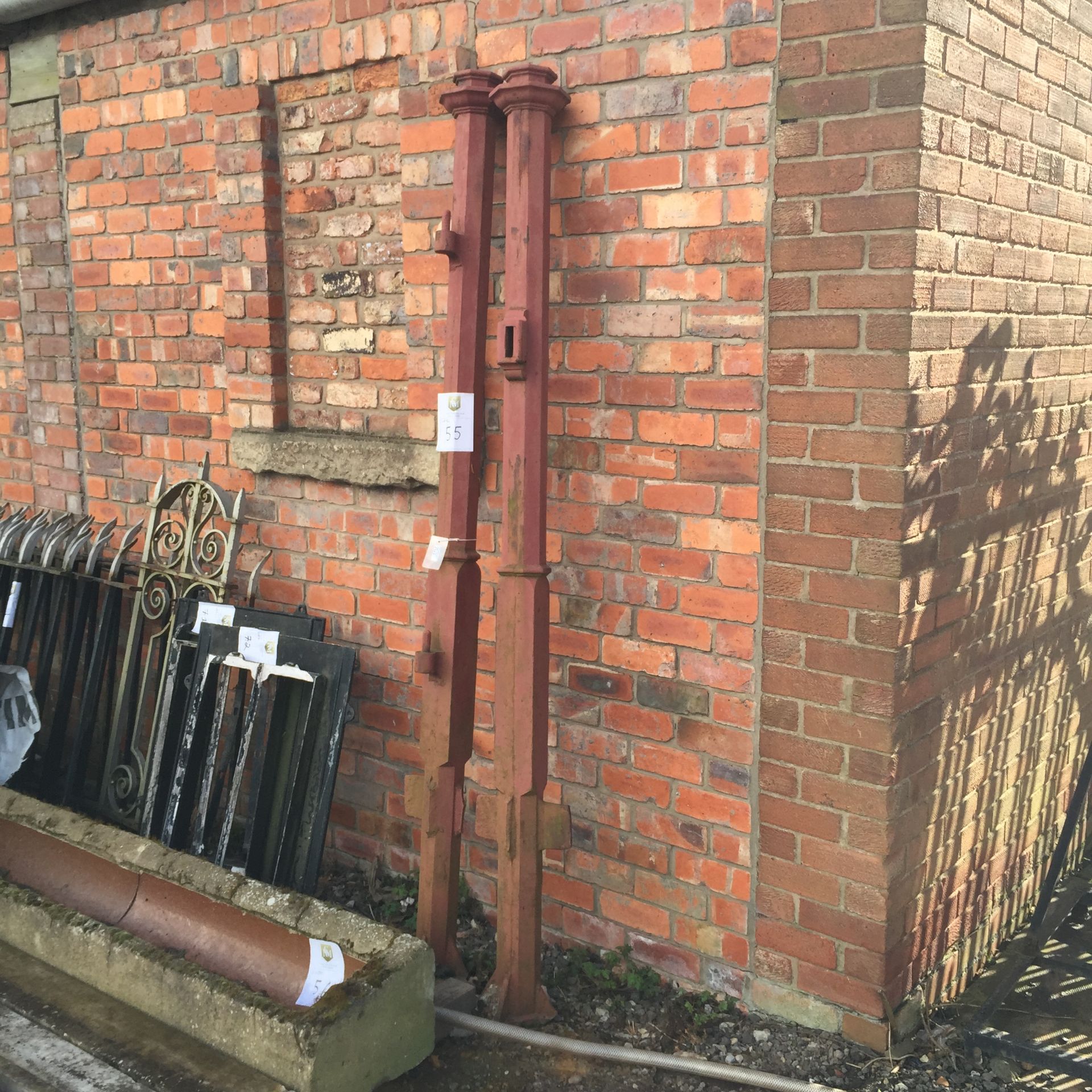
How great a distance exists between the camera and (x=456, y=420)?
119 inches

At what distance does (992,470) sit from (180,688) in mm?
2648

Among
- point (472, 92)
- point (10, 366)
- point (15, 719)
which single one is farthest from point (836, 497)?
point (10, 366)

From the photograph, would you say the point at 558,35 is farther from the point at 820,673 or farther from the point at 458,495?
the point at 820,673

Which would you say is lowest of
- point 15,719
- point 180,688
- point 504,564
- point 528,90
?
point 15,719

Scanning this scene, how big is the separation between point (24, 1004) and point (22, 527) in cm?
218

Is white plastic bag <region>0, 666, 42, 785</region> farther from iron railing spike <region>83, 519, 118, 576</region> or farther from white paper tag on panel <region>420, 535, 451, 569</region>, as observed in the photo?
white paper tag on panel <region>420, 535, 451, 569</region>

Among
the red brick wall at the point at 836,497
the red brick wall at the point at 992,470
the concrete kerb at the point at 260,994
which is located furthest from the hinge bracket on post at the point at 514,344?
the concrete kerb at the point at 260,994

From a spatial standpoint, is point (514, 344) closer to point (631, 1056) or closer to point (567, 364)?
point (567, 364)

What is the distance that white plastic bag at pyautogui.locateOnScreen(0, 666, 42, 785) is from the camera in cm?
412

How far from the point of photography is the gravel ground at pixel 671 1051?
2.74m

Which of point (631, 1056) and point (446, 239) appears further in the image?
point (446, 239)

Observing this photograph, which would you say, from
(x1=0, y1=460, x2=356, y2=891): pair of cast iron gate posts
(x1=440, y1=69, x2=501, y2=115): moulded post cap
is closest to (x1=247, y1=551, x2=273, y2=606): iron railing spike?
(x1=0, y1=460, x2=356, y2=891): pair of cast iron gate posts

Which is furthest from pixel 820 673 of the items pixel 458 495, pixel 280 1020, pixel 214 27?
pixel 214 27

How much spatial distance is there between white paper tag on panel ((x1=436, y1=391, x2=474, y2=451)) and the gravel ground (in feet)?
4.97
